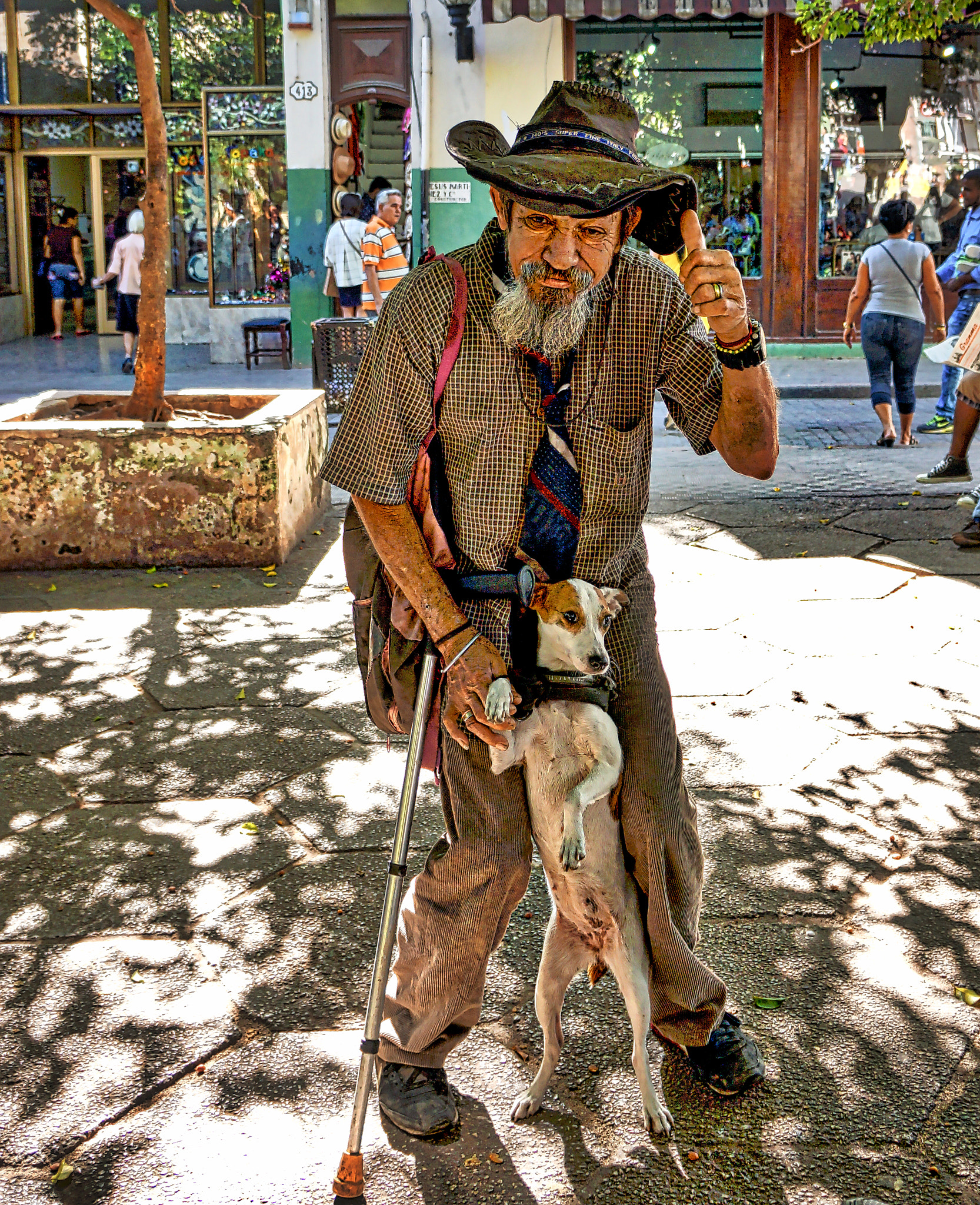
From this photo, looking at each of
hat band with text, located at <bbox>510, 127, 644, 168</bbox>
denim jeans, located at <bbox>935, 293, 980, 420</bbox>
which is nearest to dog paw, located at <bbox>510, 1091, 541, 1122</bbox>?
hat band with text, located at <bbox>510, 127, 644, 168</bbox>

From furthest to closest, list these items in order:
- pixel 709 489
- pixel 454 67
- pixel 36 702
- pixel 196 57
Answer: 1. pixel 196 57
2. pixel 454 67
3. pixel 709 489
4. pixel 36 702

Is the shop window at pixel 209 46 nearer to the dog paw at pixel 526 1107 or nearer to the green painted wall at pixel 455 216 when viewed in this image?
the green painted wall at pixel 455 216

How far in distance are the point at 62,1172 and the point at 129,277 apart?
15125 mm

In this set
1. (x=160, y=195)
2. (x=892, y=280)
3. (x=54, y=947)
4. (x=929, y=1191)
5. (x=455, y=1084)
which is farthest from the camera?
(x=892, y=280)

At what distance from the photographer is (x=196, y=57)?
18406 millimetres

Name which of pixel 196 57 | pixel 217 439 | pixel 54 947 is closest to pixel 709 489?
pixel 217 439

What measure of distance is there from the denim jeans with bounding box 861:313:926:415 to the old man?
26.3 ft

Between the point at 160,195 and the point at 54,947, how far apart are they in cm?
546

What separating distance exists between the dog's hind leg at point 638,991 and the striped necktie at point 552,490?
727 mm

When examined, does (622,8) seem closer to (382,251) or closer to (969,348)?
(382,251)

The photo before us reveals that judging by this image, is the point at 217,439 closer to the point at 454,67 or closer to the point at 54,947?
the point at 54,947

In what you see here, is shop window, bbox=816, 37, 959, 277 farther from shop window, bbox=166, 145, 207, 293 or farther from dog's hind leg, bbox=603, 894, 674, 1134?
dog's hind leg, bbox=603, 894, 674, 1134

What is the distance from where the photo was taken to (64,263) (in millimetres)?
20234

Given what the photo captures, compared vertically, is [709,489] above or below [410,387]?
below
